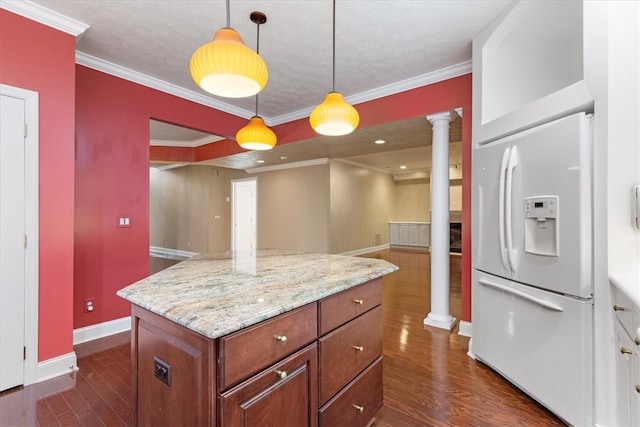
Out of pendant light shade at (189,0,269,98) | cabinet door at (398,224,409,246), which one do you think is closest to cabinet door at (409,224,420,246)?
cabinet door at (398,224,409,246)

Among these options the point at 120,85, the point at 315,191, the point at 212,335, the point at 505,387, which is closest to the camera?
the point at 212,335

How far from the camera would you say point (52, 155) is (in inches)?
87.0

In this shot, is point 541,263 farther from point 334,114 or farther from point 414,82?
point 414,82

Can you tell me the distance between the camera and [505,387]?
2.07m

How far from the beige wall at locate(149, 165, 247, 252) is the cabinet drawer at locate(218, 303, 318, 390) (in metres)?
7.21

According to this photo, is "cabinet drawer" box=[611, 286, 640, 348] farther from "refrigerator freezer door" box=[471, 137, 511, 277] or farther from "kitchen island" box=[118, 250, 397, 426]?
"kitchen island" box=[118, 250, 397, 426]

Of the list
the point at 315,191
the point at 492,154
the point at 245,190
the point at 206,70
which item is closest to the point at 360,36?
the point at 492,154

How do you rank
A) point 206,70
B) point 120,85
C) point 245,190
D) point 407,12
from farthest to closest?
point 245,190 → point 120,85 → point 407,12 → point 206,70

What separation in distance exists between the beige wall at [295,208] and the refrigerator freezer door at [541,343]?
471 cm

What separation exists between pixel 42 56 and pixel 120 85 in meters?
0.92

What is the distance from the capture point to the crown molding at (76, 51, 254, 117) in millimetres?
2850

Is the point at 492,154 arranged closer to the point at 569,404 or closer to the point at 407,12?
the point at 407,12

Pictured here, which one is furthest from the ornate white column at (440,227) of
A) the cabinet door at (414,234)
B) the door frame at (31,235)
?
the cabinet door at (414,234)

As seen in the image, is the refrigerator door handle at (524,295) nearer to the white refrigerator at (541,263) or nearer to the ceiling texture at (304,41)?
the white refrigerator at (541,263)
